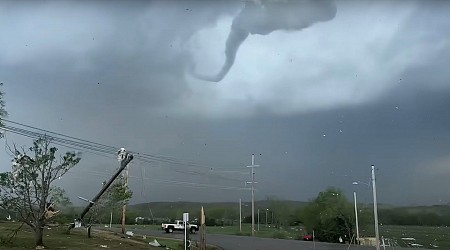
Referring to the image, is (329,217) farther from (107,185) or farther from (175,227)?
(107,185)

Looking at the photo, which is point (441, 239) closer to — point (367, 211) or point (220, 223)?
point (367, 211)

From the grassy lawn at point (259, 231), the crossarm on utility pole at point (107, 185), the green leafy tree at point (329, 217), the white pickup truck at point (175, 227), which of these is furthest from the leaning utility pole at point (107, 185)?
the green leafy tree at point (329, 217)

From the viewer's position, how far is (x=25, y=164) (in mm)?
27156

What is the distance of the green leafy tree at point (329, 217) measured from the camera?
6317 cm

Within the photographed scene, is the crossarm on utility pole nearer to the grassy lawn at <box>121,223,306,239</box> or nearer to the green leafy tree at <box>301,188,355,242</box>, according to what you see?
the grassy lawn at <box>121,223,306,239</box>

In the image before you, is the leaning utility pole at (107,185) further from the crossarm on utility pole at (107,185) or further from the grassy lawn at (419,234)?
the grassy lawn at (419,234)

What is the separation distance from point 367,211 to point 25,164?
168 feet

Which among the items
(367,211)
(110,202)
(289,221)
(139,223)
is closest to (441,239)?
(367,211)

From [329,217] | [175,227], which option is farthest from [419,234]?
[175,227]

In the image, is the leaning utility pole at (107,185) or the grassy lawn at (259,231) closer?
the leaning utility pole at (107,185)

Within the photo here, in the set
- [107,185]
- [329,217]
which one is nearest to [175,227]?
[107,185]

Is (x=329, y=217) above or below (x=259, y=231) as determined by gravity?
above

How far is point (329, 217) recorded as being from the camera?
64.6 meters

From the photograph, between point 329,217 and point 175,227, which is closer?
point 175,227
